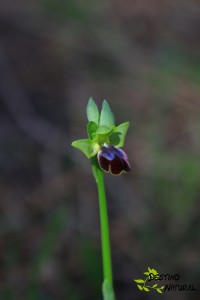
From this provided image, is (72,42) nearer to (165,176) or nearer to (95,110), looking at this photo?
(165,176)

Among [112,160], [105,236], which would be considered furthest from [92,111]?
[105,236]

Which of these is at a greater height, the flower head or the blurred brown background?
the blurred brown background

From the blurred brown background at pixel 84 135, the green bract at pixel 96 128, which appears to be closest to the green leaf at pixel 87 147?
the green bract at pixel 96 128

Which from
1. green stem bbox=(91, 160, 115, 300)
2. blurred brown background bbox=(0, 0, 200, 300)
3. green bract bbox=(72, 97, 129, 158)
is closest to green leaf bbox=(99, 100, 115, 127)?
green bract bbox=(72, 97, 129, 158)

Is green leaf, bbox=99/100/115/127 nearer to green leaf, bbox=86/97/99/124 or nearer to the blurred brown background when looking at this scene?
green leaf, bbox=86/97/99/124

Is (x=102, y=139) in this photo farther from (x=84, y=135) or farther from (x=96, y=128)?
(x=84, y=135)

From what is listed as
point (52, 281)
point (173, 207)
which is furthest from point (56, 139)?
point (52, 281)

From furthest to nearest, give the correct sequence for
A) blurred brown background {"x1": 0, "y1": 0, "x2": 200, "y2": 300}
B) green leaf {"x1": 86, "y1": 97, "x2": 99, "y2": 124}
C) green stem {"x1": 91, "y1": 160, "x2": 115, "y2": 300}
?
blurred brown background {"x1": 0, "y1": 0, "x2": 200, "y2": 300} → green leaf {"x1": 86, "y1": 97, "x2": 99, "y2": 124} → green stem {"x1": 91, "y1": 160, "x2": 115, "y2": 300}
